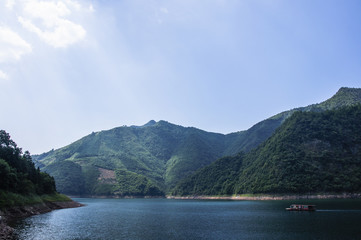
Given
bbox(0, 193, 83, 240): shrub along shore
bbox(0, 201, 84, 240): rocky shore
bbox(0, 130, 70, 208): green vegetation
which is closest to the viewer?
bbox(0, 201, 84, 240): rocky shore

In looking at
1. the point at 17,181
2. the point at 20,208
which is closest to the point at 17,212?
the point at 20,208

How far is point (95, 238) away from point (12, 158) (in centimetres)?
7304

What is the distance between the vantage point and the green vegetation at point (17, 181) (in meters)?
79.3

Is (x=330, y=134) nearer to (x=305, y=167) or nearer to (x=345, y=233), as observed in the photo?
(x=305, y=167)

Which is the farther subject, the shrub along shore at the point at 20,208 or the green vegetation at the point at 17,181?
the green vegetation at the point at 17,181

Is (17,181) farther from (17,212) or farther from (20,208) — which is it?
(17,212)

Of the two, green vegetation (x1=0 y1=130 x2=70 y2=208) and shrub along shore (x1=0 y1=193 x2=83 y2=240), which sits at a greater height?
green vegetation (x1=0 y1=130 x2=70 y2=208)

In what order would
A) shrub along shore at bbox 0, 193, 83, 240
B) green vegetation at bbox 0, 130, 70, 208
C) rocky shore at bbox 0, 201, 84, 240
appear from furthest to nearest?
green vegetation at bbox 0, 130, 70, 208
shrub along shore at bbox 0, 193, 83, 240
rocky shore at bbox 0, 201, 84, 240

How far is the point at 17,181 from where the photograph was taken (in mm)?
88625

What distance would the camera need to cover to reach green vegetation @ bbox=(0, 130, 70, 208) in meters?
79.3

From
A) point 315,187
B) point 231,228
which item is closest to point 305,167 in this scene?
point 315,187

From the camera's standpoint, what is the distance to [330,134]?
A: 198 m

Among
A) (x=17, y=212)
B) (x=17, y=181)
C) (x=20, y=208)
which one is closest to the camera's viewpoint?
(x=17, y=212)

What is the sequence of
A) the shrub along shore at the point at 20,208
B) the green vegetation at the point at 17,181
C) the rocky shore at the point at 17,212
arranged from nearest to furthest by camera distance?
the rocky shore at the point at 17,212, the shrub along shore at the point at 20,208, the green vegetation at the point at 17,181
